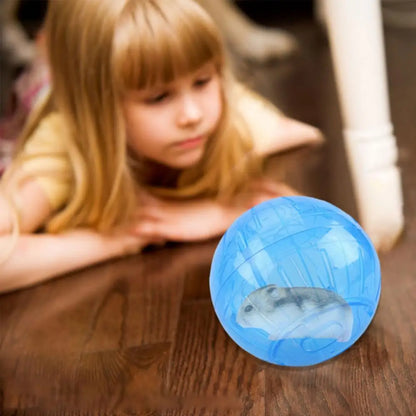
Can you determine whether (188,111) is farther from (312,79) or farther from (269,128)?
(312,79)

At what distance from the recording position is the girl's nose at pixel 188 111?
0.88 metres

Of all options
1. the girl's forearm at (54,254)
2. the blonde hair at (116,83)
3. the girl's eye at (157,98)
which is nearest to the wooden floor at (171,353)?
the girl's forearm at (54,254)

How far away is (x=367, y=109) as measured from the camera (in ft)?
2.61

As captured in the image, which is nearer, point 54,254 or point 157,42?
point 157,42

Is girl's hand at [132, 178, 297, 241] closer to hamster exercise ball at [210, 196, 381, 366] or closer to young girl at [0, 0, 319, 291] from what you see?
young girl at [0, 0, 319, 291]

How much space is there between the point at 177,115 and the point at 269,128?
38 centimetres

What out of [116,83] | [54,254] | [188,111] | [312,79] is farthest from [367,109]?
[312,79]

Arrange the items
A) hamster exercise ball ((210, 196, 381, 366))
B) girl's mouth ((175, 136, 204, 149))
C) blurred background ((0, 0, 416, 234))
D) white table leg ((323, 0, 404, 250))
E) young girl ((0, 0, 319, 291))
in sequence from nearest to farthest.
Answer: hamster exercise ball ((210, 196, 381, 366)) → white table leg ((323, 0, 404, 250)) → young girl ((0, 0, 319, 291)) → girl's mouth ((175, 136, 204, 149)) → blurred background ((0, 0, 416, 234))

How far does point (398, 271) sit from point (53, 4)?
2.29 ft

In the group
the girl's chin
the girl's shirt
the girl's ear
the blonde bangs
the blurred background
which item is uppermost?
the blonde bangs

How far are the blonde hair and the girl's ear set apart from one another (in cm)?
11

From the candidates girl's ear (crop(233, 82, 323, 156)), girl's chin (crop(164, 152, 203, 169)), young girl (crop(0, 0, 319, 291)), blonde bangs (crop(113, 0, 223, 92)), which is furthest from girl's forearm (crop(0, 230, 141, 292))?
girl's ear (crop(233, 82, 323, 156))

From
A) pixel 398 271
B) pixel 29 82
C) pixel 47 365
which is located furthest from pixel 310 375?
pixel 29 82

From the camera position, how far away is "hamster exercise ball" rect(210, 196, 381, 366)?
0.57 metres
